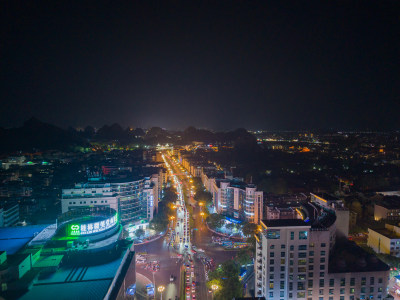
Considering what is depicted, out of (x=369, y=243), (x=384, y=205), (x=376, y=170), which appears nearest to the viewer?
(x=369, y=243)

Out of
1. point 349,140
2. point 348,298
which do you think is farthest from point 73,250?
point 349,140

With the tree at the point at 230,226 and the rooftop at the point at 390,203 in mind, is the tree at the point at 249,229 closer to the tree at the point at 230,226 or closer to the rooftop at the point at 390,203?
the tree at the point at 230,226

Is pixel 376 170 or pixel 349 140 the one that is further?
pixel 349 140

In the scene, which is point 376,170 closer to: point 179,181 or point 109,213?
point 179,181

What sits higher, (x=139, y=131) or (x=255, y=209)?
(x=139, y=131)

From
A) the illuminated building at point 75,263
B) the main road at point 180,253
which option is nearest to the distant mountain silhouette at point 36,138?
the main road at point 180,253

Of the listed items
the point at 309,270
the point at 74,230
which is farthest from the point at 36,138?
the point at 309,270

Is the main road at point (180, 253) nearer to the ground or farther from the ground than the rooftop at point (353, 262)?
A: nearer to the ground
